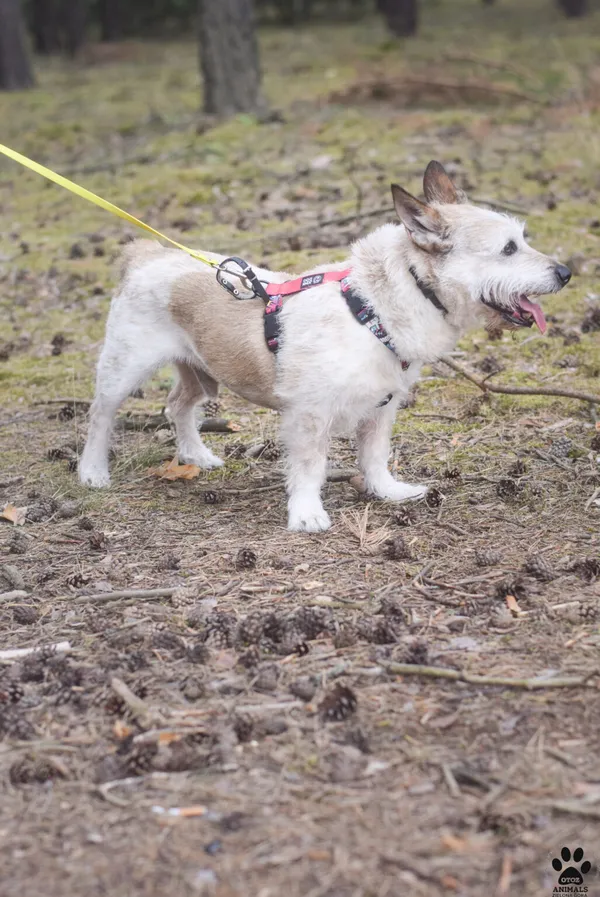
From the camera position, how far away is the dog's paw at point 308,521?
5129 mm

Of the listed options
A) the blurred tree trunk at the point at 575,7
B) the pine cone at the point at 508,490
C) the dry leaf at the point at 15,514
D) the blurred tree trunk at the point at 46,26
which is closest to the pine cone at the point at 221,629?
the dry leaf at the point at 15,514

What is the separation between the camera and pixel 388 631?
12.8 ft

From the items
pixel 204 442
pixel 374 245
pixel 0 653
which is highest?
pixel 374 245

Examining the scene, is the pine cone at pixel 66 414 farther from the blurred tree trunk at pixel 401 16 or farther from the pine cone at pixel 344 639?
the blurred tree trunk at pixel 401 16

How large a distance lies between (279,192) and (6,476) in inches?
239

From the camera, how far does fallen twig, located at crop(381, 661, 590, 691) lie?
348cm

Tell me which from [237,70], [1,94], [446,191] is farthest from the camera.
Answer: [1,94]

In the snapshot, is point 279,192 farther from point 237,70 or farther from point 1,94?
point 1,94

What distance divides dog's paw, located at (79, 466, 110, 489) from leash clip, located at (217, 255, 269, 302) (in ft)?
4.50

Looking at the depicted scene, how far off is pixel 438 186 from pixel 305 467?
156cm

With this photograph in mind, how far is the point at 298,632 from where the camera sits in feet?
13.0

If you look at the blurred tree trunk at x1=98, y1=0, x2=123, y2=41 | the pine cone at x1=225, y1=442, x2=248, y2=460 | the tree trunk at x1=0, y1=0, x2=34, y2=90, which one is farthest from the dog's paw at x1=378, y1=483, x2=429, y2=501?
the blurred tree trunk at x1=98, y1=0, x2=123, y2=41

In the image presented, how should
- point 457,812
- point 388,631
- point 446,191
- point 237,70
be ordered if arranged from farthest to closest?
point 237,70
point 446,191
point 388,631
point 457,812

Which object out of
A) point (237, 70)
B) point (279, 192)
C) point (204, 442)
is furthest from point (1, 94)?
point (204, 442)
